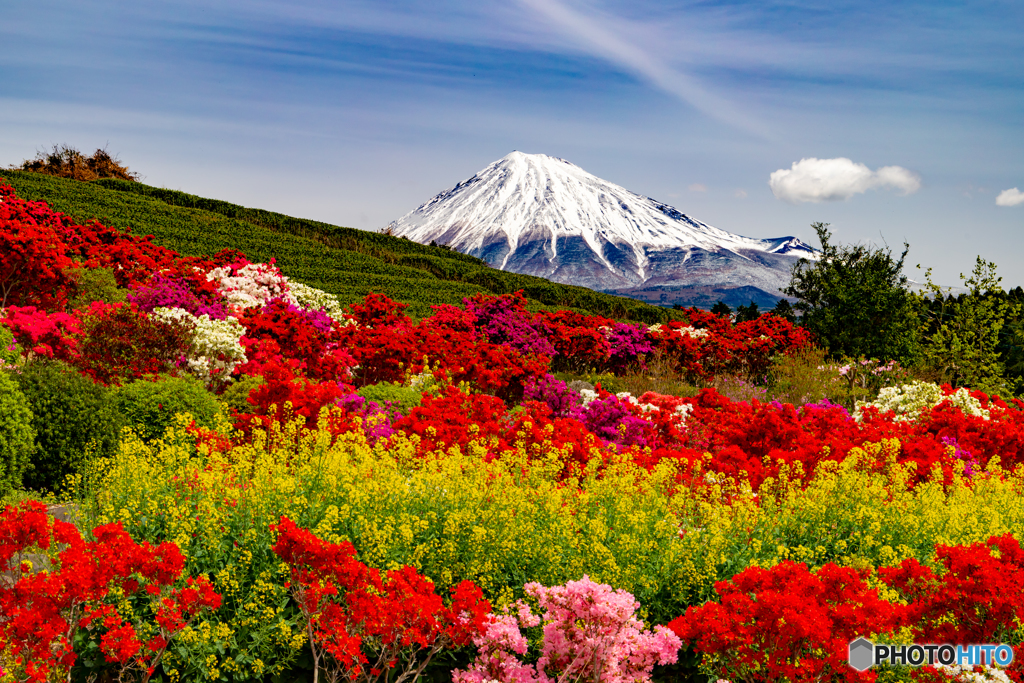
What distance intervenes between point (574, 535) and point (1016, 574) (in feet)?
7.91

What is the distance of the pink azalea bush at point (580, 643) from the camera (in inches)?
134

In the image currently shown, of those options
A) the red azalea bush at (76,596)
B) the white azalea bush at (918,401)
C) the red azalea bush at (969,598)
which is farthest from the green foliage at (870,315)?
the red azalea bush at (76,596)

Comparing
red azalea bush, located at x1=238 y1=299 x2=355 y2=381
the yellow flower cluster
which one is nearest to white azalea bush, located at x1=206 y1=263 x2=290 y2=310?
red azalea bush, located at x1=238 y1=299 x2=355 y2=381

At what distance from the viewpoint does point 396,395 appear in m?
9.51

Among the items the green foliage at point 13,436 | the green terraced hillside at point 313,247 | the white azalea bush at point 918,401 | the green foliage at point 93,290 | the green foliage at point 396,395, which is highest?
the green terraced hillside at point 313,247

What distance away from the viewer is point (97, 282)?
13156mm

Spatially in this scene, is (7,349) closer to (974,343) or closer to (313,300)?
(313,300)

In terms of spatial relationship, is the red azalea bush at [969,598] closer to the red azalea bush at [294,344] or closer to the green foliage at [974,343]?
the red azalea bush at [294,344]

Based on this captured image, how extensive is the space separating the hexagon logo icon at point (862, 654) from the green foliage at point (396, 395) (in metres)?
6.38

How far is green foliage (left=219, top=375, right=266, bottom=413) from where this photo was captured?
28.3ft

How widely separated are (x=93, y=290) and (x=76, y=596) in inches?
465

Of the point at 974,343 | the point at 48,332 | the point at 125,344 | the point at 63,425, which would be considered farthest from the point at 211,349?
the point at 974,343

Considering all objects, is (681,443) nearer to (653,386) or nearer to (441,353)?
(441,353)

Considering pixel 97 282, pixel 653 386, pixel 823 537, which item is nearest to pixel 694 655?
pixel 823 537
